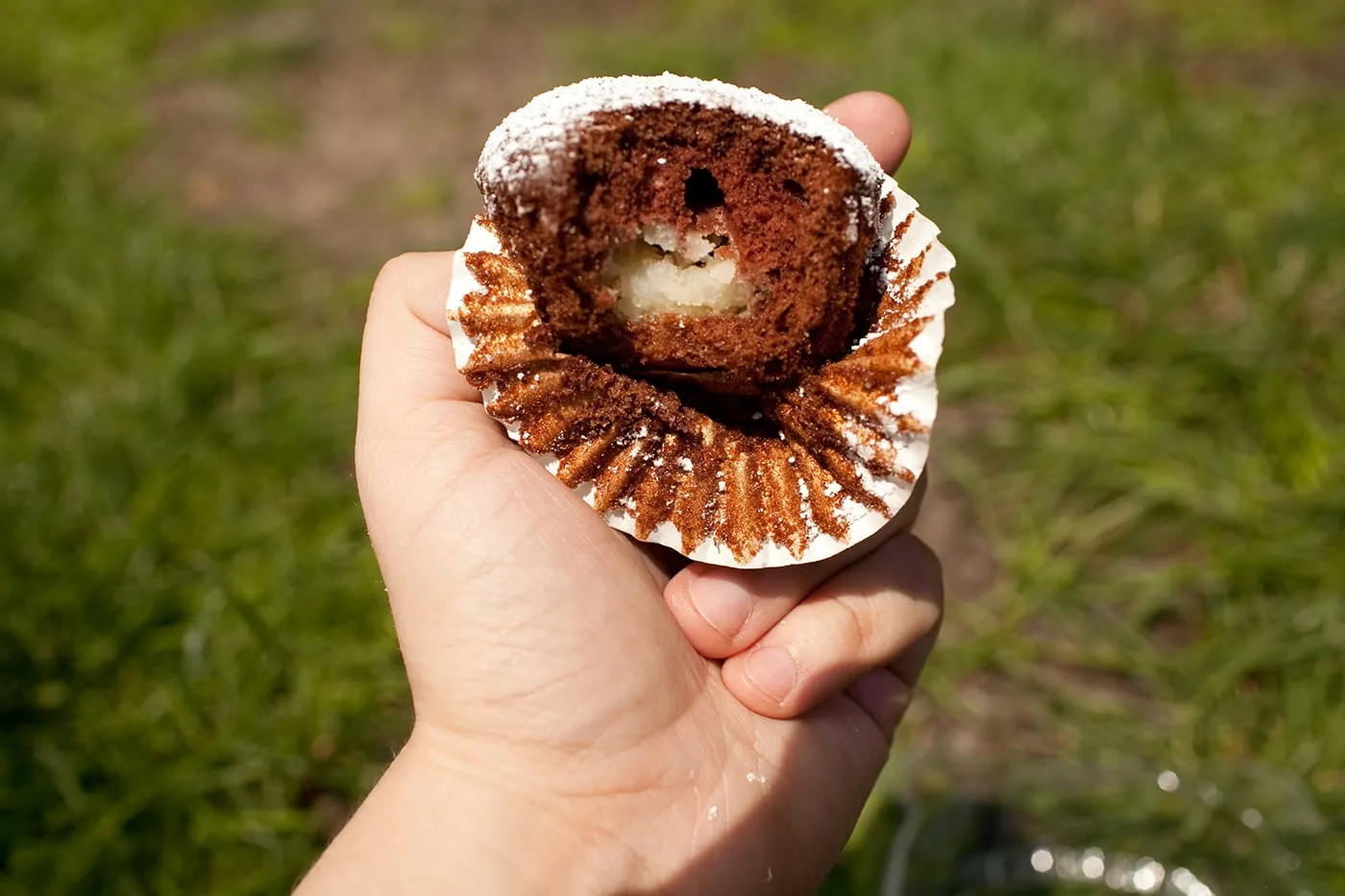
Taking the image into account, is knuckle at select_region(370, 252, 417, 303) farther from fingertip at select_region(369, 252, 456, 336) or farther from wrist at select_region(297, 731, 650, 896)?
wrist at select_region(297, 731, 650, 896)

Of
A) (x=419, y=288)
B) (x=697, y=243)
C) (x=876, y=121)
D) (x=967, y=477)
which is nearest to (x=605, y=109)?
(x=697, y=243)

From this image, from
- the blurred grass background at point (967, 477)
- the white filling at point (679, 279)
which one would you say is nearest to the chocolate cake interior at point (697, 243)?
the white filling at point (679, 279)

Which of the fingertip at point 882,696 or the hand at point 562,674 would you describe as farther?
the fingertip at point 882,696

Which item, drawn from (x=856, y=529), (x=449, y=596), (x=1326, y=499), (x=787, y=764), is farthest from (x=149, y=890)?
(x=1326, y=499)

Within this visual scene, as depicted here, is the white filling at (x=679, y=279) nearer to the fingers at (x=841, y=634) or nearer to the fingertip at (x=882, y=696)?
the fingers at (x=841, y=634)

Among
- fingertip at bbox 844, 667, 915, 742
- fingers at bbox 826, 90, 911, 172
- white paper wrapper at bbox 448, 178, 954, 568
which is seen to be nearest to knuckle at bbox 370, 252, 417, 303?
white paper wrapper at bbox 448, 178, 954, 568

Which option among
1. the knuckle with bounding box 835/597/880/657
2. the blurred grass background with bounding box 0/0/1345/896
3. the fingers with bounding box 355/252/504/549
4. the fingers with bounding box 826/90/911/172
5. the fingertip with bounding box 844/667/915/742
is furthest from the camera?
the blurred grass background with bounding box 0/0/1345/896
